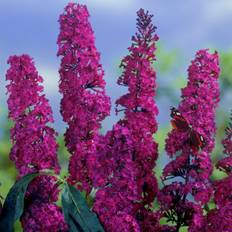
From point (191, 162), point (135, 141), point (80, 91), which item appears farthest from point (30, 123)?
point (191, 162)

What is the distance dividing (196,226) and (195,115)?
0.60m

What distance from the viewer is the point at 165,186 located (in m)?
4.45

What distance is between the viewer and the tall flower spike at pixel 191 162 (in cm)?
441

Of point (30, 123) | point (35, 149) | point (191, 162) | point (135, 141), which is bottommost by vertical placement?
point (191, 162)

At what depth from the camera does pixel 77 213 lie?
4164 mm

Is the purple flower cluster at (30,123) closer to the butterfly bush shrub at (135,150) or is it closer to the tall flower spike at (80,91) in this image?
the tall flower spike at (80,91)

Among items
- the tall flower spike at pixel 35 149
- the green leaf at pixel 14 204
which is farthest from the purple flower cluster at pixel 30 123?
the green leaf at pixel 14 204

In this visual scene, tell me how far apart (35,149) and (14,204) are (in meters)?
0.40

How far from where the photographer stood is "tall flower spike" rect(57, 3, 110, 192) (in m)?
4.52

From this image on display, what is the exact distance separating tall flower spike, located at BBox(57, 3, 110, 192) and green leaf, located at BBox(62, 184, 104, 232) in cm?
26

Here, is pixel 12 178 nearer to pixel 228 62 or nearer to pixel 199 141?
pixel 228 62

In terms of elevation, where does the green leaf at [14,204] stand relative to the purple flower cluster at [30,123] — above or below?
below

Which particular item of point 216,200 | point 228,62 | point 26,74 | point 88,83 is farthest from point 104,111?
point 228,62

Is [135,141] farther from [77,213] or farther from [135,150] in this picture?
[77,213]
